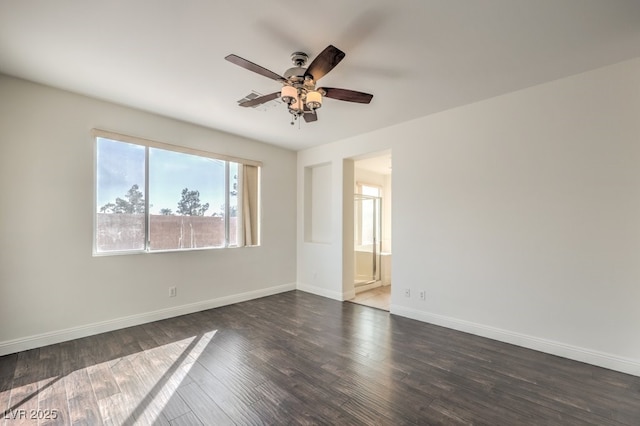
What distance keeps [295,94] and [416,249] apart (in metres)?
2.67

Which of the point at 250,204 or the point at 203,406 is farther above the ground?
the point at 250,204

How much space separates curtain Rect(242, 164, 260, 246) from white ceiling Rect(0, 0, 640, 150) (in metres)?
1.70

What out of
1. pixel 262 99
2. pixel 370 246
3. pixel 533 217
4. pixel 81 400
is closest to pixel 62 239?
pixel 81 400

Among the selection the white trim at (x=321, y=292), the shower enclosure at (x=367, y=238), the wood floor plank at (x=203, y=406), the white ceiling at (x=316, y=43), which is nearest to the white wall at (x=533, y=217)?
the white ceiling at (x=316, y=43)

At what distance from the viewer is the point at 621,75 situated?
101 inches

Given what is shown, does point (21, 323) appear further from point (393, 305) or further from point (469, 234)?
point (469, 234)

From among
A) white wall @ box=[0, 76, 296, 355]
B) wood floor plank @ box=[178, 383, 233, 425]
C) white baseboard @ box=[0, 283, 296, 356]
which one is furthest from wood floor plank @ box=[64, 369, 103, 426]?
white wall @ box=[0, 76, 296, 355]

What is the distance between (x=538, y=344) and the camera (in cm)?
292

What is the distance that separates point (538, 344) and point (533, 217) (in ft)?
4.30

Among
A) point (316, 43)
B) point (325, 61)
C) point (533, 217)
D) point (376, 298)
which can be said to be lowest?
point (376, 298)

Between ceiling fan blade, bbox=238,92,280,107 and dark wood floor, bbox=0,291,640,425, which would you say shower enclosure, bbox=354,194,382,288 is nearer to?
dark wood floor, bbox=0,291,640,425

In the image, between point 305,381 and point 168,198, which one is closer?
point 305,381

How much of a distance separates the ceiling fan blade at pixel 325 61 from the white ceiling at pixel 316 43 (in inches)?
10.4

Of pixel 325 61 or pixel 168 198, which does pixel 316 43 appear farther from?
pixel 168 198
